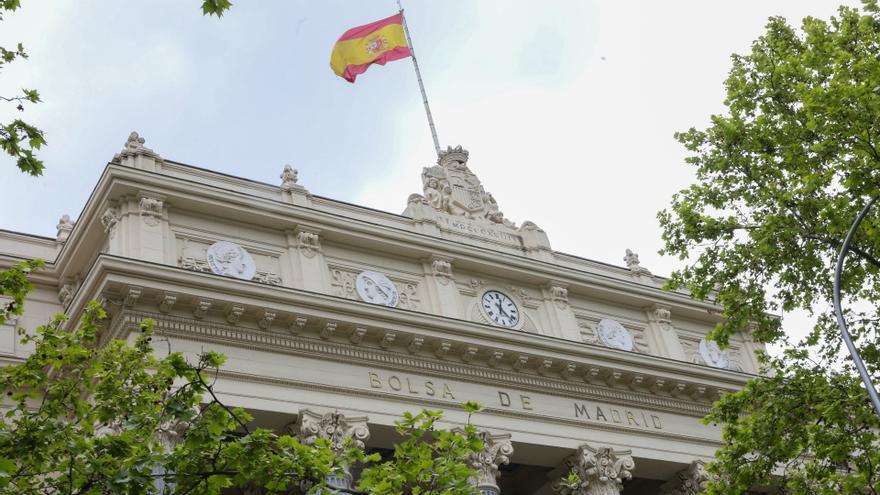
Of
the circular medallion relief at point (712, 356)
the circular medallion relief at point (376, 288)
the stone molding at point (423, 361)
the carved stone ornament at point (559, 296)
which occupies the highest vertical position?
the carved stone ornament at point (559, 296)

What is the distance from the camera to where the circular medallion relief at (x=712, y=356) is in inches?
1423

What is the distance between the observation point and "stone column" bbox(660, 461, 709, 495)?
3219 centimetres

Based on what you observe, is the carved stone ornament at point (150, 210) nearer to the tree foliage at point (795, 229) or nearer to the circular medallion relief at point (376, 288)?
the circular medallion relief at point (376, 288)

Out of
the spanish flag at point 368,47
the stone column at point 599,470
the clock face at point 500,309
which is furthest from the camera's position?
the spanish flag at point 368,47

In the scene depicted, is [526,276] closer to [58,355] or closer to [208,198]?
[208,198]

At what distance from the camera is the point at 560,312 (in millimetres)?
33344

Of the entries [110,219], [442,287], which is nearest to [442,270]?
[442,287]

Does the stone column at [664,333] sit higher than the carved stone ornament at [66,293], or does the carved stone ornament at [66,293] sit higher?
the carved stone ornament at [66,293]

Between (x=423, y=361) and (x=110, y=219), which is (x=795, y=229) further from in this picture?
(x=110, y=219)

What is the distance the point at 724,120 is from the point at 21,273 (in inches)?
630

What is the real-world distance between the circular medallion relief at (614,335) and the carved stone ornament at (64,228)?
645 inches

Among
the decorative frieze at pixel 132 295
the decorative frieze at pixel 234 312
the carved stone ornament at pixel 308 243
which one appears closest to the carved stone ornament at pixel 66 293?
the decorative frieze at pixel 132 295

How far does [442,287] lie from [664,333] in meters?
8.64

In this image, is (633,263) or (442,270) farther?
(633,263)
